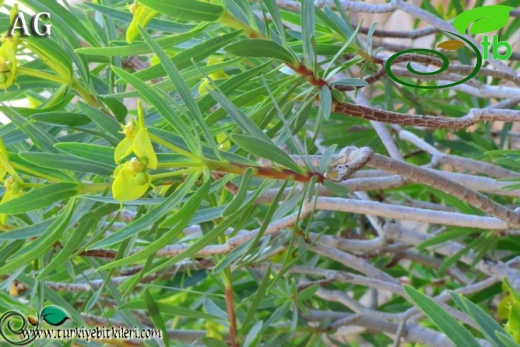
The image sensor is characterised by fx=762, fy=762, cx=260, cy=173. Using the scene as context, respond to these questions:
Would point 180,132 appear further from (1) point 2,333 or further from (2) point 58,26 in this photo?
(1) point 2,333

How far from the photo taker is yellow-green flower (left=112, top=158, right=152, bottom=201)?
0.54m

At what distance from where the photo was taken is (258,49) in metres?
0.61

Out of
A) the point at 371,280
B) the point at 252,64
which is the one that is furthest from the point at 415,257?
the point at 252,64

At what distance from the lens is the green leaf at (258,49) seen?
1.94 ft

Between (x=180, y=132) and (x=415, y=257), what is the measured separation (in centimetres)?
79

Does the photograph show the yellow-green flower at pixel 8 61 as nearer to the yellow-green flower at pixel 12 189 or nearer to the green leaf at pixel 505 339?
the yellow-green flower at pixel 12 189

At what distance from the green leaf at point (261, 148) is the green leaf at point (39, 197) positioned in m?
0.16

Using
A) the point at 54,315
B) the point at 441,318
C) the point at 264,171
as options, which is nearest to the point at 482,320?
the point at 441,318

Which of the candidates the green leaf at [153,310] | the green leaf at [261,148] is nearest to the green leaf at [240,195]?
the green leaf at [261,148]

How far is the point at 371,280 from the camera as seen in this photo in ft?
3.29

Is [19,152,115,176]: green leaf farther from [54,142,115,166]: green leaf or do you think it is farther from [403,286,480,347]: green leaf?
[403,286,480,347]: green leaf

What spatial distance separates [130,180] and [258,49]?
0.15m

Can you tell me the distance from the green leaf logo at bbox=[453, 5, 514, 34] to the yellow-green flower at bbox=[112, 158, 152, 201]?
42 centimetres

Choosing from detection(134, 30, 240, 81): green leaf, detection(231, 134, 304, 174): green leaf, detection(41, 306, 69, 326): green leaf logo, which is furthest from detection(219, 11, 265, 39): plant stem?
detection(41, 306, 69, 326): green leaf logo
